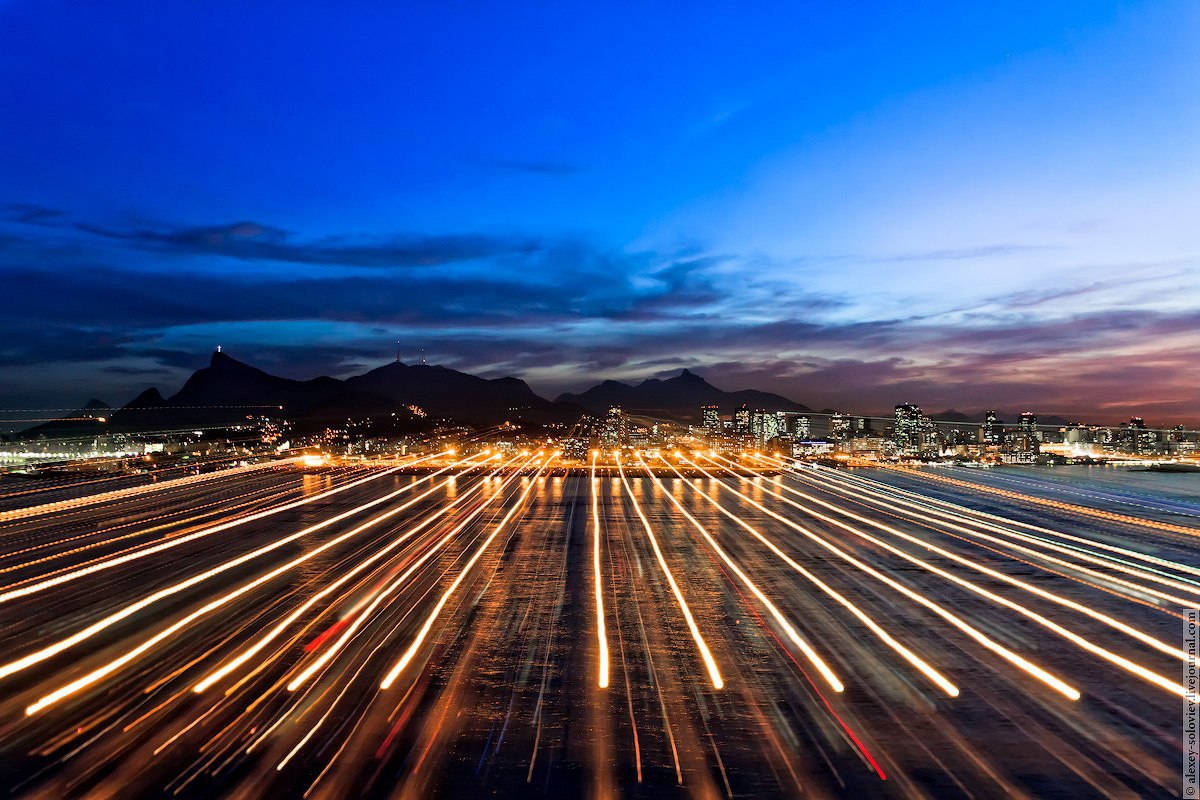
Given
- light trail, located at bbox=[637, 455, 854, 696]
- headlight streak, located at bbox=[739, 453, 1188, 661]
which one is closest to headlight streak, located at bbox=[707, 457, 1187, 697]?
headlight streak, located at bbox=[739, 453, 1188, 661]

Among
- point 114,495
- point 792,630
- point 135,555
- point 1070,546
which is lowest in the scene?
point 114,495

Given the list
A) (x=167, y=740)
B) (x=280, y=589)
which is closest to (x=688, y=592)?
(x=280, y=589)

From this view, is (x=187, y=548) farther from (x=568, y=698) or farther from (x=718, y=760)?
(x=718, y=760)

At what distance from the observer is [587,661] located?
14.4 metres

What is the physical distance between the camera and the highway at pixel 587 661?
32.4ft

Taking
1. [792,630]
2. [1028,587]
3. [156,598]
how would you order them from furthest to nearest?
[1028,587], [156,598], [792,630]

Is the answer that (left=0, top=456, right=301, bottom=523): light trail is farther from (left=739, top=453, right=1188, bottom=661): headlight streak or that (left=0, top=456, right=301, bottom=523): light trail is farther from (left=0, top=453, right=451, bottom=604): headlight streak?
(left=739, top=453, right=1188, bottom=661): headlight streak

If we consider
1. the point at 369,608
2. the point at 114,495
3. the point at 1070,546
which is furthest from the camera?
the point at 114,495

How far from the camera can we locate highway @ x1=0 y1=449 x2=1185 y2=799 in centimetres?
987

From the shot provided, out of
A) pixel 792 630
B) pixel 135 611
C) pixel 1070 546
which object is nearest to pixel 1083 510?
pixel 1070 546

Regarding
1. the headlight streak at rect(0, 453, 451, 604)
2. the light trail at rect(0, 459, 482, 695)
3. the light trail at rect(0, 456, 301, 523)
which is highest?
the light trail at rect(0, 459, 482, 695)

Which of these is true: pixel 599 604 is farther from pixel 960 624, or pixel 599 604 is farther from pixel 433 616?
pixel 960 624

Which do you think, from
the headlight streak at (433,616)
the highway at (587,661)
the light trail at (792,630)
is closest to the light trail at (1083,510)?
the highway at (587,661)

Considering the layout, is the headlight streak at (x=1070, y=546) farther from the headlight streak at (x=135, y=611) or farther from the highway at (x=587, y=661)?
the headlight streak at (x=135, y=611)
